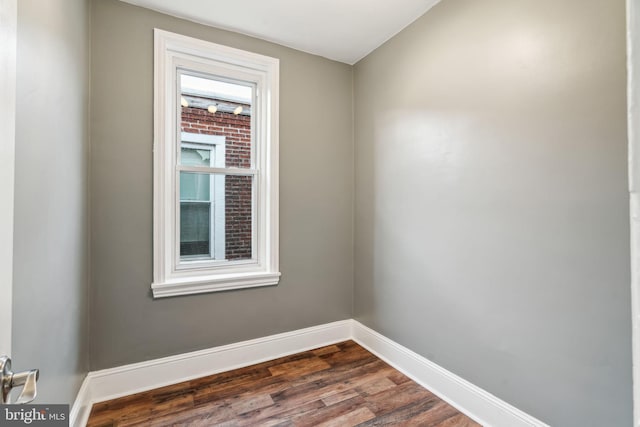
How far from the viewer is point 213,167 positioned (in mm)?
2352

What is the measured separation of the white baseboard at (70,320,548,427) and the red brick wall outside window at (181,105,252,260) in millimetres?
746

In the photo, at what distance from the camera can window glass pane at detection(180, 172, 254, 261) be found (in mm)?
2297

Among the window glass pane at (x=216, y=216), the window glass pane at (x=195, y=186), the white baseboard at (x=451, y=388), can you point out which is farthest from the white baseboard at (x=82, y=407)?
the white baseboard at (x=451, y=388)

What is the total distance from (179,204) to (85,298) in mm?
805

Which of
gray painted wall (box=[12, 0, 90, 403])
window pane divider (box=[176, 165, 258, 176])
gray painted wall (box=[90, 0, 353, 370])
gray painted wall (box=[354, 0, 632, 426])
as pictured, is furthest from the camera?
window pane divider (box=[176, 165, 258, 176])

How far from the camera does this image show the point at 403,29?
226 cm

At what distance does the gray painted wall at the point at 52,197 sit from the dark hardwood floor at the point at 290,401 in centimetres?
43

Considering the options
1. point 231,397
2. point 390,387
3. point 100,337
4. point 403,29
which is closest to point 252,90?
point 403,29

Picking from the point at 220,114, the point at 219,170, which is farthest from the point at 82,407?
the point at 220,114

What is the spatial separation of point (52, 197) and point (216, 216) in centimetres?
114

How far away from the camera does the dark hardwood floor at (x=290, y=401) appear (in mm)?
1737

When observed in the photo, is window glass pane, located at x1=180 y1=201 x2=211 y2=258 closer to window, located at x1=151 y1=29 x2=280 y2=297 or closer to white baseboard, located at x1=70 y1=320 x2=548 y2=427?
window, located at x1=151 y1=29 x2=280 y2=297

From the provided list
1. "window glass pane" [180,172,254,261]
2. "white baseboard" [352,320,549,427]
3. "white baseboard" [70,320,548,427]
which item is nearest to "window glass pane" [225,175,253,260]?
"window glass pane" [180,172,254,261]

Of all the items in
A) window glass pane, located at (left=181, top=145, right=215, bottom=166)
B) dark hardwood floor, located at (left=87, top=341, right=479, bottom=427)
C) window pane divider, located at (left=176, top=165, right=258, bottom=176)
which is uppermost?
window glass pane, located at (left=181, top=145, right=215, bottom=166)
